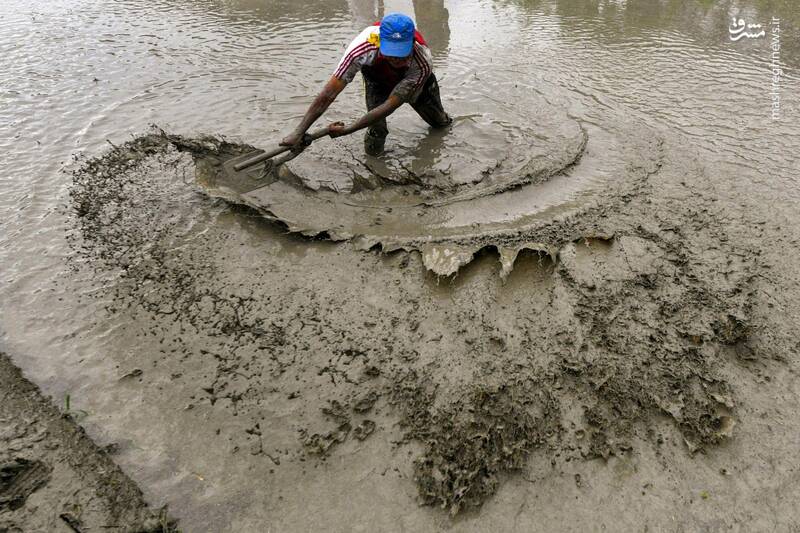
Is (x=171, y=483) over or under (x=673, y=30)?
under

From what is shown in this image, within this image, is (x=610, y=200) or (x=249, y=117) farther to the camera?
(x=249, y=117)

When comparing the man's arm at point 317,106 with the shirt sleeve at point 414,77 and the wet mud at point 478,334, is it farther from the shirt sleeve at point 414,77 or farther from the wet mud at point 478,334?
the wet mud at point 478,334

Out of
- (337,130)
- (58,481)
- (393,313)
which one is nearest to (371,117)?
(337,130)

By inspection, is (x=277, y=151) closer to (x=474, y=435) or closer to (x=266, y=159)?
(x=266, y=159)

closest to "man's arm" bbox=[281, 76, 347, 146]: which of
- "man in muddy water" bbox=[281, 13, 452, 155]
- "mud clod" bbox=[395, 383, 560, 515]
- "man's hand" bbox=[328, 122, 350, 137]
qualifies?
"man in muddy water" bbox=[281, 13, 452, 155]

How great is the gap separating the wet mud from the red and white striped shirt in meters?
1.22

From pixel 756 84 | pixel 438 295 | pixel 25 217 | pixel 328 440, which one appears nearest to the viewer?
pixel 328 440

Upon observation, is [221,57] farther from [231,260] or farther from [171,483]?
[171,483]

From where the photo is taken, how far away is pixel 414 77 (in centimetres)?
347

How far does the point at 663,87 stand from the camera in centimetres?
511

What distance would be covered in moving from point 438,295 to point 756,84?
480 cm

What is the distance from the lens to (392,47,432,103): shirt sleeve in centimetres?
342

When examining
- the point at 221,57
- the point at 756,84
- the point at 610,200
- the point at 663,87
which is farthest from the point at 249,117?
the point at 756,84

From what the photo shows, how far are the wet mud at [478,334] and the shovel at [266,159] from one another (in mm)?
339
